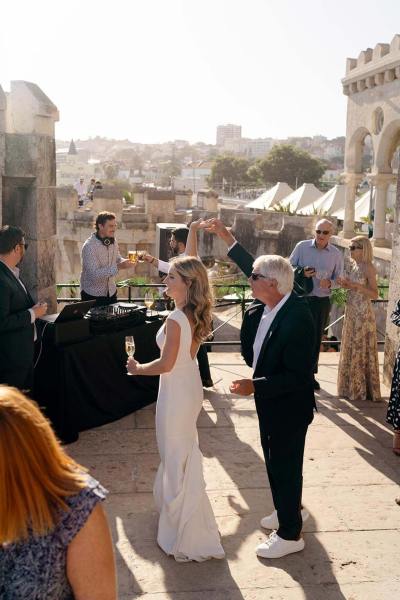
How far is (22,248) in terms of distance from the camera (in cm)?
510

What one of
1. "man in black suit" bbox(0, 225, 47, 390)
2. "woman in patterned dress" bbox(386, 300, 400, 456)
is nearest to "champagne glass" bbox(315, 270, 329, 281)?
"woman in patterned dress" bbox(386, 300, 400, 456)

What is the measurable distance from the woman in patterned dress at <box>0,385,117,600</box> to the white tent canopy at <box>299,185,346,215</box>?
26.3 metres

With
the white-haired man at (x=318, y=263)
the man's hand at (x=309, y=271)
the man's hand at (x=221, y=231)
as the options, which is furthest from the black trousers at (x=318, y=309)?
the man's hand at (x=221, y=231)

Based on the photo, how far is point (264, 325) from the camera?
12.8 ft

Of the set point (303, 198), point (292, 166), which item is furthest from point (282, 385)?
point (292, 166)

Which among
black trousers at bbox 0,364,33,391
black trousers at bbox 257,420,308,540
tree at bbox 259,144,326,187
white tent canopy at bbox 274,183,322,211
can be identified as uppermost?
tree at bbox 259,144,326,187

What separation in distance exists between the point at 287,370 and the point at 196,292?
677 millimetres

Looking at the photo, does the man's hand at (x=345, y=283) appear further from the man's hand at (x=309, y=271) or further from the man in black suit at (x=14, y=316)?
the man in black suit at (x=14, y=316)

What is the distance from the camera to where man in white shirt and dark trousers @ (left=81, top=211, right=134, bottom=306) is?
6.80 m

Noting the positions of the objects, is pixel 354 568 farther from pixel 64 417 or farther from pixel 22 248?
pixel 22 248

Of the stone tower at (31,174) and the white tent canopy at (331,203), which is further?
the white tent canopy at (331,203)

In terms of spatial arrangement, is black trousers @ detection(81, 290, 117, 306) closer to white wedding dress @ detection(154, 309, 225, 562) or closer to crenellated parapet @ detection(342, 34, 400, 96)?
white wedding dress @ detection(154, 309, 225, 562)

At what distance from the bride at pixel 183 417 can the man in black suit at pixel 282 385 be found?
32 cm

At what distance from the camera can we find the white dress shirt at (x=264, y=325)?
3803 millimetres
